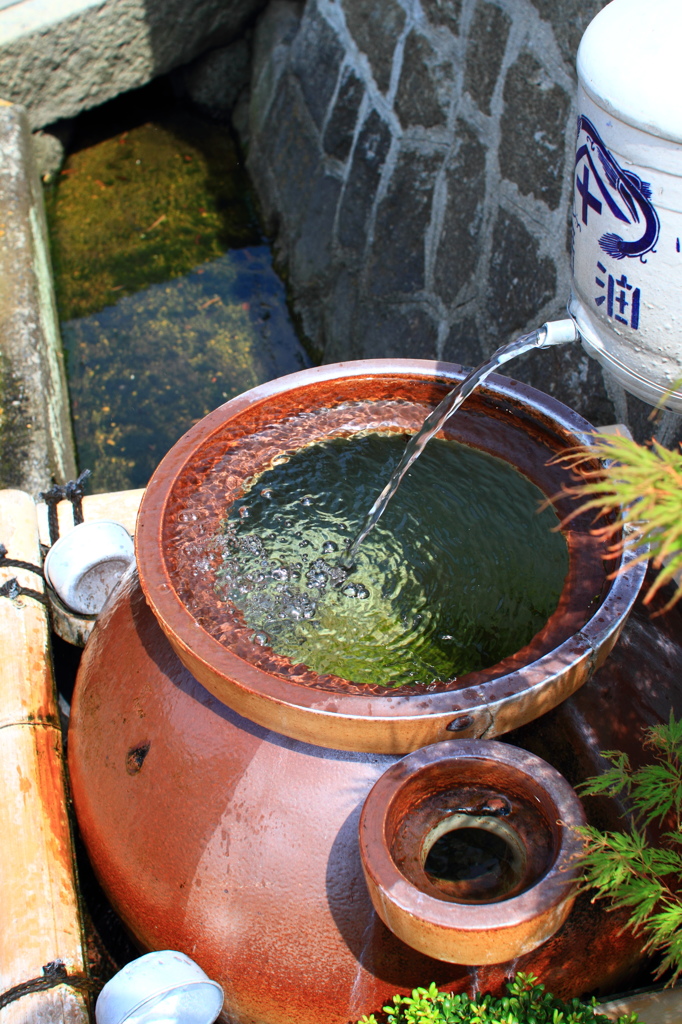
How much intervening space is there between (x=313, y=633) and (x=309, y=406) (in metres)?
0.62

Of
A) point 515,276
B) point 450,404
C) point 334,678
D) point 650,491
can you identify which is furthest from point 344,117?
point 650,491

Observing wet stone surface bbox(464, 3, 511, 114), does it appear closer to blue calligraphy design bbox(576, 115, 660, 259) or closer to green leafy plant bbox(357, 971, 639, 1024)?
blue calligraphy design bbox(576, 115, 660, 259)

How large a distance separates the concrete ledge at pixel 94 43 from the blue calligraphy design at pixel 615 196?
172 inches

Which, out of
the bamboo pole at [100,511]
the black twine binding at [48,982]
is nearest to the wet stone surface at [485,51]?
the bamboo pole at [100,511]

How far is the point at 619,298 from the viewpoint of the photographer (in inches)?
62.4

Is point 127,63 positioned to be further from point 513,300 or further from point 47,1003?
point 47,1003

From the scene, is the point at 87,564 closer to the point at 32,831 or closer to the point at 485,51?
the point at 32,831

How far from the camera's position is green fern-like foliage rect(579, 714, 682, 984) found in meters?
1.32

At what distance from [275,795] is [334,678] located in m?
0.23

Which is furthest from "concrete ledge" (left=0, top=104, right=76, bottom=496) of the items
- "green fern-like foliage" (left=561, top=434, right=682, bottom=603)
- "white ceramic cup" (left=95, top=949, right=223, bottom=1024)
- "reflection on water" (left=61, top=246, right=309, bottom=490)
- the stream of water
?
"green fern-like foliage" (left=561, top=434, right=682, bottom=603)

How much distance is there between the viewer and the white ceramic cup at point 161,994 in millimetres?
1530

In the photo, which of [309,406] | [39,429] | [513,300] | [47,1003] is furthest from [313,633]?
[39,429]

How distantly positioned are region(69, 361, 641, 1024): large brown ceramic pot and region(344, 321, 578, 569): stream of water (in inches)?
15.9

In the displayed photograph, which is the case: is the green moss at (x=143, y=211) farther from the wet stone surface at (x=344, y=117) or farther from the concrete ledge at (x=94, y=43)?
the wet stone surface at (x=344, y=117)
